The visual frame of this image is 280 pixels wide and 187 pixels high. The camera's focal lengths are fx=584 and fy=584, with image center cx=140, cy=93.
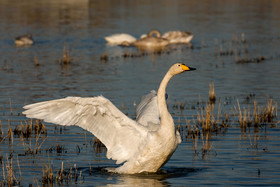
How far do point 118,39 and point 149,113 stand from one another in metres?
19.8

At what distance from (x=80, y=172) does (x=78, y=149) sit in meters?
1.77

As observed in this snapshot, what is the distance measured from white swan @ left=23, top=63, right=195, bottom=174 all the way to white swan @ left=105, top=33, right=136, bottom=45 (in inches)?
802

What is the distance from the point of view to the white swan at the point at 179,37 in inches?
1217

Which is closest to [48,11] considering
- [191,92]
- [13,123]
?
[191,92]

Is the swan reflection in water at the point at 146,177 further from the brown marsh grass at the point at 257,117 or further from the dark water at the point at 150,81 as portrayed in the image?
the brown marsh grass at the point at 257,117

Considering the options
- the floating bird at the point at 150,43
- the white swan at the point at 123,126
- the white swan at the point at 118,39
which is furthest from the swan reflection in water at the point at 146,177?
the white swan at the point at 118,39

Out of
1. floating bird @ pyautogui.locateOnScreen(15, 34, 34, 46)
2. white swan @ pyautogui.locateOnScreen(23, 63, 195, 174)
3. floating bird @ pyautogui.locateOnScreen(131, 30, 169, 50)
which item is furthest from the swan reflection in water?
floating bird @ pyautogui.locateOnScreen(131, 30, 169, 50)

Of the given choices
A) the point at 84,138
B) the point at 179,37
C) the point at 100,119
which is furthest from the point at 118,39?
the point at 100,119

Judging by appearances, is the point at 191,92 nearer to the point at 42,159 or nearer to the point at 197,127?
the point at 197,127

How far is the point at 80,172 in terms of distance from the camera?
9.58m

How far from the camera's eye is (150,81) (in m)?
19.8

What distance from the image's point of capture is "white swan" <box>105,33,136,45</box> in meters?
30.3

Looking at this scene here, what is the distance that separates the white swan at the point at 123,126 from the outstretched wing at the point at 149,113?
2.9 inches

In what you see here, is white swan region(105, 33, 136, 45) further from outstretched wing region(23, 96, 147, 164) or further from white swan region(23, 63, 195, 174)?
outstretched wing region(23, 96, 147, 164)
